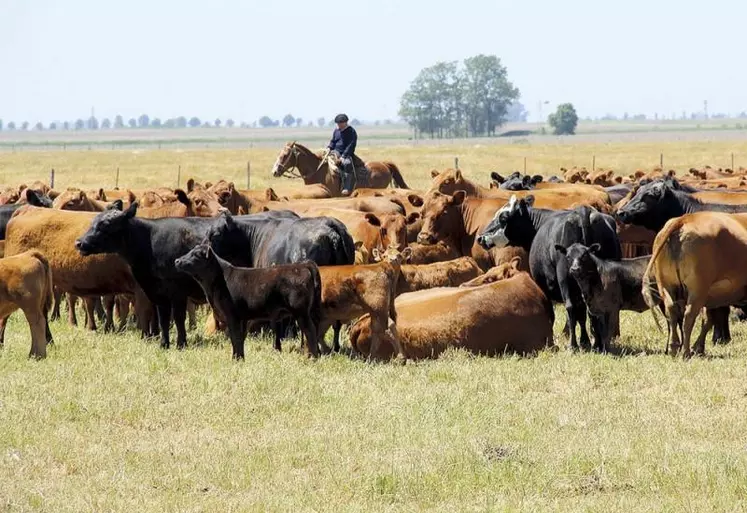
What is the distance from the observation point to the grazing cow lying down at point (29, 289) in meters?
11.6

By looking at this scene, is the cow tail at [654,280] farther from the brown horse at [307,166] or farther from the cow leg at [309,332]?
the brown horse at [307,166]

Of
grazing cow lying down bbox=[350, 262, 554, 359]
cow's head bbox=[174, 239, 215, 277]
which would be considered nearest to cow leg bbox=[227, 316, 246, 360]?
cow's head bbox=[174, 239, 215, 277]

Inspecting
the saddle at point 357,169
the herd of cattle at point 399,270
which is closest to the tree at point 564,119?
the saddle at point 357,169

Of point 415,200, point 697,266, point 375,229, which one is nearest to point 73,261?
point 375,229

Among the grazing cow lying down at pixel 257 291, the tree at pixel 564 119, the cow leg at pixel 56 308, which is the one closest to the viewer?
the grazing cow lying down at pixel 257 291

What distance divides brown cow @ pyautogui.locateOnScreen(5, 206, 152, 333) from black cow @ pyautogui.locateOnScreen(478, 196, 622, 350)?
392 cm

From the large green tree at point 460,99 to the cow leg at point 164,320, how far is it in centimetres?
16998

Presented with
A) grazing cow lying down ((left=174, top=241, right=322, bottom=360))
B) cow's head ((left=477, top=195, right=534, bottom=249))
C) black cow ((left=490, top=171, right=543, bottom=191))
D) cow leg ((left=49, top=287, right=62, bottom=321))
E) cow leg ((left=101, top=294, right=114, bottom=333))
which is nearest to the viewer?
grazing cow lying down ((left=174, top=241, right=322, bottom=360))

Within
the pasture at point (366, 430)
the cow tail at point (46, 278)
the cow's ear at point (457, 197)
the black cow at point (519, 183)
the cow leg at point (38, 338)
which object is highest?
the cow's ear at point (457, 197)

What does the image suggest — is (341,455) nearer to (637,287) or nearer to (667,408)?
(667,408)

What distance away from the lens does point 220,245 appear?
13773 millimetres

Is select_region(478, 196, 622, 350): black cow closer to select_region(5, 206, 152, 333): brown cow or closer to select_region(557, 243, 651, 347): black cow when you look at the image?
select_region(557, 243, 651, 347): black cow

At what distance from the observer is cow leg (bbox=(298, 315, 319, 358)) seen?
11414mm

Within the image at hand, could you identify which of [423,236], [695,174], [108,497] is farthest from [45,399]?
[695,174]
